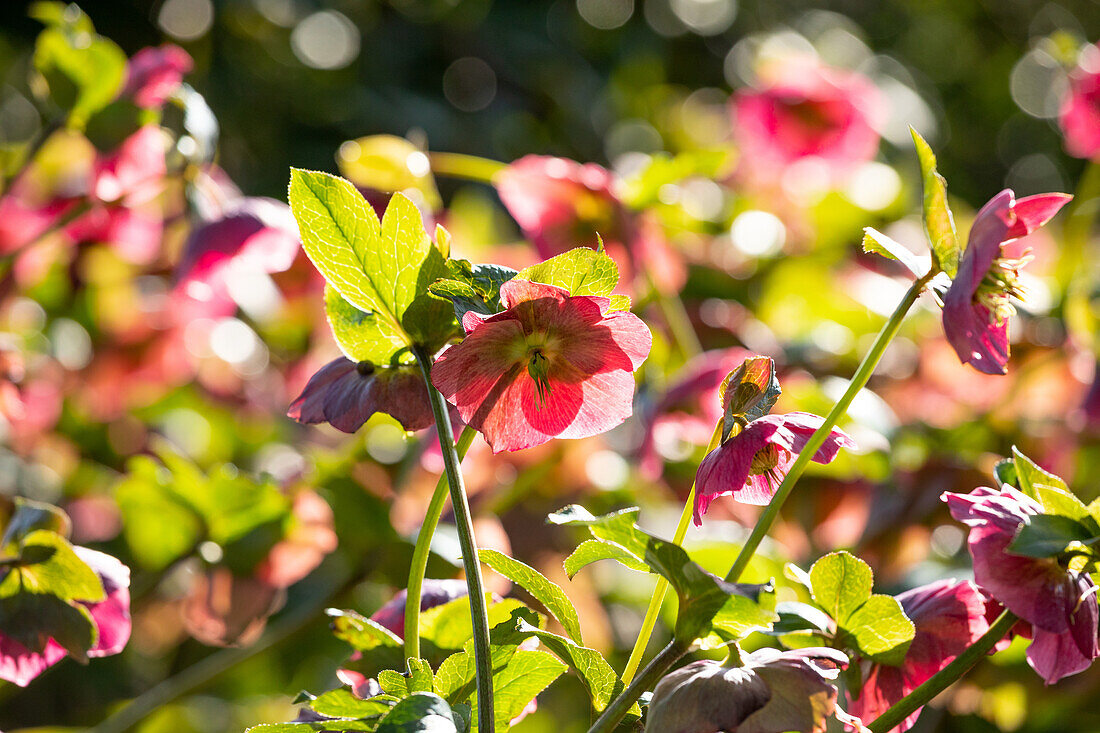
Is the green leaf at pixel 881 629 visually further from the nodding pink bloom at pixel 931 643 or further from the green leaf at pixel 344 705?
the green leaf at pixel 344 705

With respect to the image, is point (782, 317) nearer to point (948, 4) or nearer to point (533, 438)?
point (533, 438)

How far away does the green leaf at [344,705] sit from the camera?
0.31 metres

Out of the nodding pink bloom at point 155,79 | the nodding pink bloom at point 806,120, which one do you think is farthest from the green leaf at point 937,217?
the nodding pink bloom at point 806,120

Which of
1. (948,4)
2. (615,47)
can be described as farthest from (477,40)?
(948,4)

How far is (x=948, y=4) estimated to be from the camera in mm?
2613

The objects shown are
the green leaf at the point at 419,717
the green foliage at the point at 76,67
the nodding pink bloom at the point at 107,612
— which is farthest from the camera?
the green foliage at the point at 76,67

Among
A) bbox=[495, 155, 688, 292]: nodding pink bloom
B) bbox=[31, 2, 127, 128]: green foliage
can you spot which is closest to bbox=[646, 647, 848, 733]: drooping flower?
bbox=[495, 155, 688, 292]: nodding pink bloom

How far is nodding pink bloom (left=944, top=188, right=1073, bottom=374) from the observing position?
30 cm

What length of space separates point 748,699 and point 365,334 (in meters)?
0.17

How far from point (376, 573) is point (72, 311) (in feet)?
1.74

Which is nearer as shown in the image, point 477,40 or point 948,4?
point 477,40

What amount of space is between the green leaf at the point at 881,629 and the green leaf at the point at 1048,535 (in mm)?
42

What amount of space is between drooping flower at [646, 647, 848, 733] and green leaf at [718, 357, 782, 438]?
0.07m

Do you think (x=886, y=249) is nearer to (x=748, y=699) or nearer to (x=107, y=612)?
(x=748, y=699)
